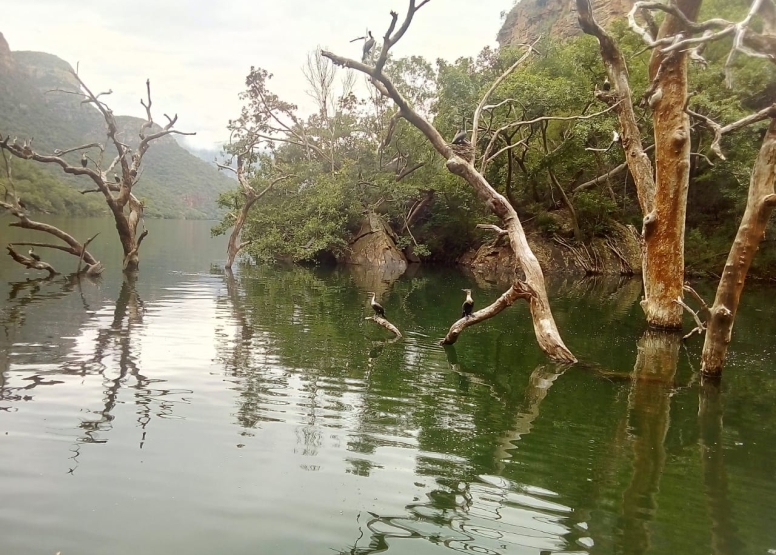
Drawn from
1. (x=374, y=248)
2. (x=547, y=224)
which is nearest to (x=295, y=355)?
(x=374, y=248)

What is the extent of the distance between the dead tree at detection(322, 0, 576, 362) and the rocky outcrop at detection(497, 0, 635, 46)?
4386 cm

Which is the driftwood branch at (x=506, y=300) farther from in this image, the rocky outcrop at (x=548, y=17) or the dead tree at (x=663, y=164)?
the rocky outcrop at (x=548, y=17)

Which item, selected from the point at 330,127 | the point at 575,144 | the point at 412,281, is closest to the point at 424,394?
the point at 412,281

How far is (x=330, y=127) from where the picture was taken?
123 feet

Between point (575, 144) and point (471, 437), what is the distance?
2408 cm

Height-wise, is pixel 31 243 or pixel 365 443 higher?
pixel 31 243

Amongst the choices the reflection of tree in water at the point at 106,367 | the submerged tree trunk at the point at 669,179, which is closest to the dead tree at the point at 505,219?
the submerged tree trunk at the point at 669,179

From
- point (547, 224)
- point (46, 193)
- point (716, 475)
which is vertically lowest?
point (716, 475)

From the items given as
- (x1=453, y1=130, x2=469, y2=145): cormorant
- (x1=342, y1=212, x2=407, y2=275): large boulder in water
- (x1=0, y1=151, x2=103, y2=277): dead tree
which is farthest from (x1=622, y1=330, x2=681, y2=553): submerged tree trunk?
(x1=342, y1=212, x2=407, y2=275): large boulder in water

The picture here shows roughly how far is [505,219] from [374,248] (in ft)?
72.7

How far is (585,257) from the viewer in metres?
30.7

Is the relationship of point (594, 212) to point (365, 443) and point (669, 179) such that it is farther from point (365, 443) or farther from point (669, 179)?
point (365, 443)

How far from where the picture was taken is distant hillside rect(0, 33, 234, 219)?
96.6 m

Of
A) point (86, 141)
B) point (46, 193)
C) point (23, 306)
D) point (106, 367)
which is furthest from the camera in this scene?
point (86, 141)
